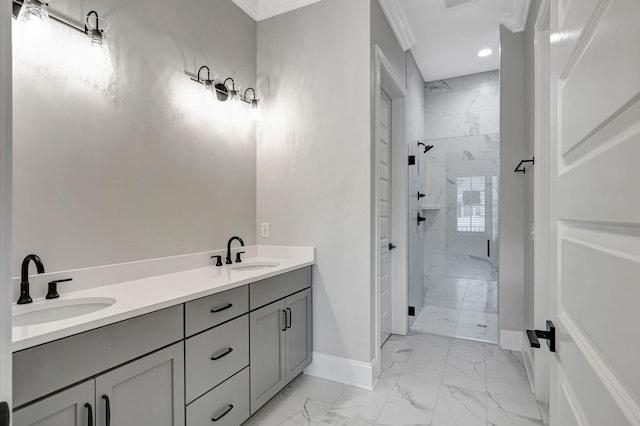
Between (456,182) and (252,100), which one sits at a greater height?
(252,100)

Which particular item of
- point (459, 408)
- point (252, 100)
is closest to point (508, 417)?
point (459, 408)

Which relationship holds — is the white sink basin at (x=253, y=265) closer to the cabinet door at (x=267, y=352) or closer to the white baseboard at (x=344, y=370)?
the cabinet door at (x=267, y=352)

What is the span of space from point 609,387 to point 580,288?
7.9 inches

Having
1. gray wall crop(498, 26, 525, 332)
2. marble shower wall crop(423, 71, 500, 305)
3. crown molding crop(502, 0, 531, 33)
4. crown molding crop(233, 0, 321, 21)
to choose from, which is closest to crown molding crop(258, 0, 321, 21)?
crown molding crop(233, 0, 321, 21)

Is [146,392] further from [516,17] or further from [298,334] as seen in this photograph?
[516,17]

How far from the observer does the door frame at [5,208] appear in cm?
40

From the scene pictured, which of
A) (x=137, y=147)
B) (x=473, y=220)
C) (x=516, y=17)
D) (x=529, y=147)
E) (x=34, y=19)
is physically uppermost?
(x=516, y=17)

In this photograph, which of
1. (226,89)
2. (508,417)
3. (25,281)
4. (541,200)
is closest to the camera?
(25,281)

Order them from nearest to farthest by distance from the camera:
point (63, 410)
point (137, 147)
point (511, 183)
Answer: point (63, 410)
point (137, 147)
point (511, 183)

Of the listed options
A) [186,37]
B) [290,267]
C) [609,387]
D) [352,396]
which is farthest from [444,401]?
[186,37]

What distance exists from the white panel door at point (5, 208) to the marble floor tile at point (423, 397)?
174 cm

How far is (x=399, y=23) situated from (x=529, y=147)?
1.54m

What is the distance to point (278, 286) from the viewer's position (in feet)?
6.66

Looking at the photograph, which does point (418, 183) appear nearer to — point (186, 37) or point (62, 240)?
point (186, 37)
